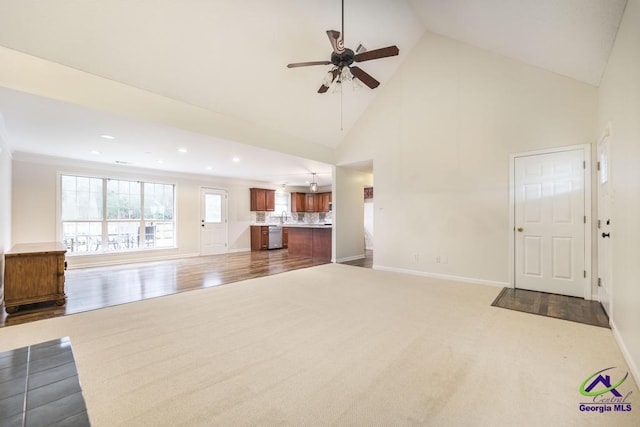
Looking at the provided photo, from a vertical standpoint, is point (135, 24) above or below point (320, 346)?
above

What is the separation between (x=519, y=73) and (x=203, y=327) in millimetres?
5445

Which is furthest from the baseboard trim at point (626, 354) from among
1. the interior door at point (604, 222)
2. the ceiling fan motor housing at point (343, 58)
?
the ceiling fan motor housing at point (343, 58)

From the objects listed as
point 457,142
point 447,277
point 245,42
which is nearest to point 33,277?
point 245,42

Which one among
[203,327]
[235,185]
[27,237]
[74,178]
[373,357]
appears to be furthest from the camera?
[235,185]

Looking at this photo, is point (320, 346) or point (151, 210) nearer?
point (320, 346)

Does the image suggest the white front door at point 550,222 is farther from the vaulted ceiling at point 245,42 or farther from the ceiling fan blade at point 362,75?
the ceiling fan blade at point 362,75

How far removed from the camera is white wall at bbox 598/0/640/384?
75.4 inches

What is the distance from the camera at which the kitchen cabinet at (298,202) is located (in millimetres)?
10945

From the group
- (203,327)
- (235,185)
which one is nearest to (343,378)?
(203,327)

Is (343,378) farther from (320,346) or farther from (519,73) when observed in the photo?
(519,73)

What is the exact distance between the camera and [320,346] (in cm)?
236

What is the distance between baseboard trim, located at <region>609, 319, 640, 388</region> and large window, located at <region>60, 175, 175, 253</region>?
866cm
